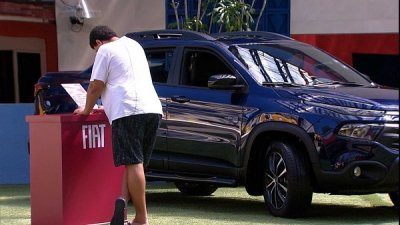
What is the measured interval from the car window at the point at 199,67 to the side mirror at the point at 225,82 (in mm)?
544

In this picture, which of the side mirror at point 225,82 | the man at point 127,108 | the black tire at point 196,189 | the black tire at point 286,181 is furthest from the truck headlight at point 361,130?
the black tire at point 196,189

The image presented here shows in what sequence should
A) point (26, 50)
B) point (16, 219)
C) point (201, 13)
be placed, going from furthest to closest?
point (26, 50), point (201, 13), point (16, 219)

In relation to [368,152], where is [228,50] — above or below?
above

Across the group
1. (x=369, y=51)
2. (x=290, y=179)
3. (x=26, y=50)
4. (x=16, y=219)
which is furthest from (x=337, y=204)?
(x=26, y=50)

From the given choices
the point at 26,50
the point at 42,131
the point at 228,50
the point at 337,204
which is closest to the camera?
the point at 42,131

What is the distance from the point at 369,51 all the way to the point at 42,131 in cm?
951

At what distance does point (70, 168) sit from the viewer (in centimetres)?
681

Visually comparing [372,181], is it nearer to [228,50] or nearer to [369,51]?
[228,50]

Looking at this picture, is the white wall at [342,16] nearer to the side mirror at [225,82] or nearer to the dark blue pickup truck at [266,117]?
the dark blue pickup truck at [266,117]

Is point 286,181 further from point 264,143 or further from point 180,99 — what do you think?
point 180,99

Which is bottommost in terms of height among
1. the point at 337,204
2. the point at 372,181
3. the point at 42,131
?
the point at 337,204

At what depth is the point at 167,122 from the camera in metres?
8.96

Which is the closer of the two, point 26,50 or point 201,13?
point 201,13

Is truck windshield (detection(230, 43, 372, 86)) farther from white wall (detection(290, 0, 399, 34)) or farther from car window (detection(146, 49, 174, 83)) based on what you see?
white wall (detection(290, 0, 399, 34))
